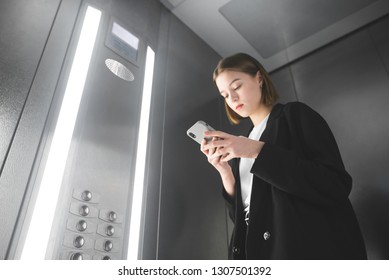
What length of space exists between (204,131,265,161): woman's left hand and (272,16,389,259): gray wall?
852 mm

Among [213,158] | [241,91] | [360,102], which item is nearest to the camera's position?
[213,158]

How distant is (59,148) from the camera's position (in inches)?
32.8

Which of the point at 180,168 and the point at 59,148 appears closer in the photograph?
the point at 59,148

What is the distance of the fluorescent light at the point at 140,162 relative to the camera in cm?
91

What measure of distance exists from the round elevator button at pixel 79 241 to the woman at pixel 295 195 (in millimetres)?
454

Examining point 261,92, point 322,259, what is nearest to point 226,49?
point 261,92

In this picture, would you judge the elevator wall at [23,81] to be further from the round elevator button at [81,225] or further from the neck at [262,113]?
the neck at [262,113]

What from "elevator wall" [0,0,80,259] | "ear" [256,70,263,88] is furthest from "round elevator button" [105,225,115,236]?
"ear" [256,70,263,88]

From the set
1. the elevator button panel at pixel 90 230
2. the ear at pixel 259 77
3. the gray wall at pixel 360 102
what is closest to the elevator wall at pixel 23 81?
the elevator button panel at pixel 90 230

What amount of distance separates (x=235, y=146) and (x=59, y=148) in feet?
1.71

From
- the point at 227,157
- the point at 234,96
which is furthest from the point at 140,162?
Answer: the point at 234,96

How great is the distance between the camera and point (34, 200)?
29.1 inches

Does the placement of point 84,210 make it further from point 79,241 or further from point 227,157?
point 227,157

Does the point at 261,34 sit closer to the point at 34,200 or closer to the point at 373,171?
the point at 373,171
